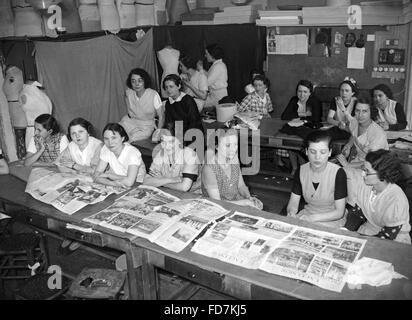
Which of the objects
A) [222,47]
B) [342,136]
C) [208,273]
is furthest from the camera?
[222,47]

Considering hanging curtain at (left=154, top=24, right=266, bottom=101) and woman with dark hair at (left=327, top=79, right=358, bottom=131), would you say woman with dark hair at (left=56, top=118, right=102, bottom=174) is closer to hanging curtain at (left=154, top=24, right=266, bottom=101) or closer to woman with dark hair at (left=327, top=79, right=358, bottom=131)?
woman with dark hair at (left=327, top=79, right=358, bottom=131)

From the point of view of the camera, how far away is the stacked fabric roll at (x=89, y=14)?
6.37 meters

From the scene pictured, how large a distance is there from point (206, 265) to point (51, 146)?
2640 millimetres

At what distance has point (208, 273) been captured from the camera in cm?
246

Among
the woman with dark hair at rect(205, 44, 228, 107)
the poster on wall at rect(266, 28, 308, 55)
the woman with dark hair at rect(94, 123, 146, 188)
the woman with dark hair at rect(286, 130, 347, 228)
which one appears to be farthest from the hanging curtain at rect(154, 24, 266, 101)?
the woman with dark hair at rect(286, 130, 347, 228)

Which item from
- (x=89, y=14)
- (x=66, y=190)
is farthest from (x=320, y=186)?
(x=89, y=14)

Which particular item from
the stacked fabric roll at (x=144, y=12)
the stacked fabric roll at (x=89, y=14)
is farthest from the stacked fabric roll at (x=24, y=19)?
the stacked fabric roll at (x=144, y=12)

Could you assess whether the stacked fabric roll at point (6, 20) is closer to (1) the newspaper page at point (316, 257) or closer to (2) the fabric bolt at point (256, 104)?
(2) the fabric bolt at point (256, 104)

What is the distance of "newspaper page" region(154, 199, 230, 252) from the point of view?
273 centimetres

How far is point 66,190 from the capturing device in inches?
139
